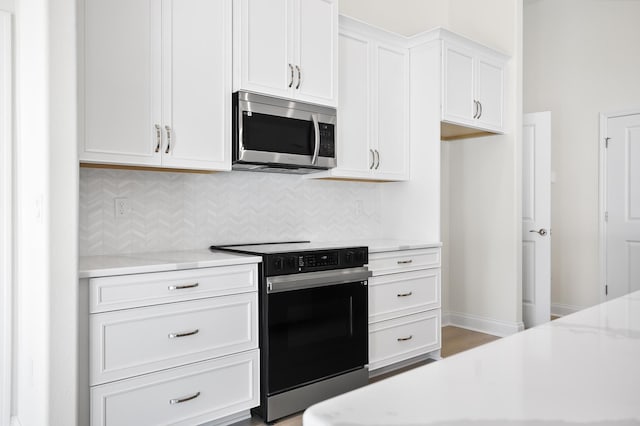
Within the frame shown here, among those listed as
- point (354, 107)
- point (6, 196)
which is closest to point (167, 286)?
point (6, 196)

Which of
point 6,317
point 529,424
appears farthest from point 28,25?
point 529,424

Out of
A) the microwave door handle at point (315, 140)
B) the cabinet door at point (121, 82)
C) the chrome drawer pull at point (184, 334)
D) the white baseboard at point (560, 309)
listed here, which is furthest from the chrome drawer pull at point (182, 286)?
the white baseboard at point (560, 309)

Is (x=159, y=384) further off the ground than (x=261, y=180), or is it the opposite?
(x=261, y=180)

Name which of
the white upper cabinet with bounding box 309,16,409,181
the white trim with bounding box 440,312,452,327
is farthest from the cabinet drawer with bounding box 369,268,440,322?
the white trim with bounding box 440,312,452,327

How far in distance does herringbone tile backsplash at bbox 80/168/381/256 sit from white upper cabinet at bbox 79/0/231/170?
38 cm

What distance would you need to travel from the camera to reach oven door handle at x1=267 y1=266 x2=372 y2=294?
256cm

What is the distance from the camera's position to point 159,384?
222cm

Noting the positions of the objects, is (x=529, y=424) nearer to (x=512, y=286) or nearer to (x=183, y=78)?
(x=183, y=78)

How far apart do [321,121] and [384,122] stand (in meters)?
0.77

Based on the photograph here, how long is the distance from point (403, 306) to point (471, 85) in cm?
192

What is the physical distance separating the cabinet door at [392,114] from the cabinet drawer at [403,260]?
63cm

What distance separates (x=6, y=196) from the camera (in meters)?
2.39

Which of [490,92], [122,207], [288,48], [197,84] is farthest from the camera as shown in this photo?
[490,92]

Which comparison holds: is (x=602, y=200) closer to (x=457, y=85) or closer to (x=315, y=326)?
(x=457, y=85)
